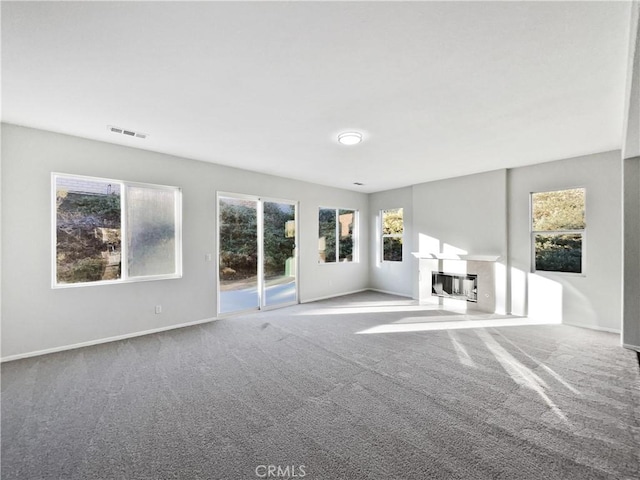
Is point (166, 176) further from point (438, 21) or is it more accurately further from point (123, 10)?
point (438, 21)

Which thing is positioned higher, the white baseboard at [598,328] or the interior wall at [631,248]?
the interior wall at [631,248]

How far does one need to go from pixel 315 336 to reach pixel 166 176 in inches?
131

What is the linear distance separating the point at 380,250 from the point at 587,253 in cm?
407

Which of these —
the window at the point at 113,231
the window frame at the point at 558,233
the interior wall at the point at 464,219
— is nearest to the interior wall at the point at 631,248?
the window frame at the point at 558,233

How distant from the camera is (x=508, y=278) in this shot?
5.03 meters

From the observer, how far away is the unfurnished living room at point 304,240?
1.71 metres

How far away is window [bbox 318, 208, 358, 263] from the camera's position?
6.65 m

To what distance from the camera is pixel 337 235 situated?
7.01m

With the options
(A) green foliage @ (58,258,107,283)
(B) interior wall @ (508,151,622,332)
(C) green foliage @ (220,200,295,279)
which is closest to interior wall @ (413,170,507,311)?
(B) interior wall @ (508,151,622,332)

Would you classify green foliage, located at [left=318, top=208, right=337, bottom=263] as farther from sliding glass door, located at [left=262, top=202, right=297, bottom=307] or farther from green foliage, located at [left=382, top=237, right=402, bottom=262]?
green foliage, located at [left=382, top=237, right=402, bottom=262]

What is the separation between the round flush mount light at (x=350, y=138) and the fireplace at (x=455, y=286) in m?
3.74

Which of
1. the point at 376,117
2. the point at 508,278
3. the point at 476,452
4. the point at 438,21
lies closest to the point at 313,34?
the point at 438,21

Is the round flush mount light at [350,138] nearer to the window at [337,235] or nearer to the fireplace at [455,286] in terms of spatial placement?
the window at [337,235]

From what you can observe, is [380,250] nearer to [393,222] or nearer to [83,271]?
[393,222]
